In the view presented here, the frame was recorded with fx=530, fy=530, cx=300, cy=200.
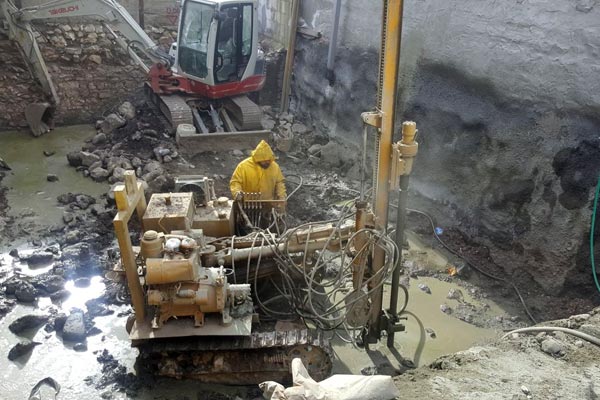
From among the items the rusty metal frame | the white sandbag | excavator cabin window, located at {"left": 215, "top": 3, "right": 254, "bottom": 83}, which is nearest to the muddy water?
excavator cabin window, located at {"left": 215, "top": 3, "right": 254, "bottom": 83}

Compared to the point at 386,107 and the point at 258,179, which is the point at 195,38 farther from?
the point at 386,107

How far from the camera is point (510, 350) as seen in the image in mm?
4285

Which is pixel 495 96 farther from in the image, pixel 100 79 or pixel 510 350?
pixel 100 79

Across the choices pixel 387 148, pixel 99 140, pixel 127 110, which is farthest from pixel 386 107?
pixel 127 110

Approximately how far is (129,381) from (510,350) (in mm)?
3416

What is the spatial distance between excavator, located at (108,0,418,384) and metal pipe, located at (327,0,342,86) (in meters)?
5.52

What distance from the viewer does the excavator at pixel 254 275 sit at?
15.0 ft

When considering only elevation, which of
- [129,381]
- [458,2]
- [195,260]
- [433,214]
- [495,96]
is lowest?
[129,381]

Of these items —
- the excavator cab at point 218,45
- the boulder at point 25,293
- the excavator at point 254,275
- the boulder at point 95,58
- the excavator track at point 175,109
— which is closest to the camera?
the excavator at point 254,275

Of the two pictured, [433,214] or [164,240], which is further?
[433,214]

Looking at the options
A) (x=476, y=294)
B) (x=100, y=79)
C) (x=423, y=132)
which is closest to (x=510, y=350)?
(x=476, y=294)

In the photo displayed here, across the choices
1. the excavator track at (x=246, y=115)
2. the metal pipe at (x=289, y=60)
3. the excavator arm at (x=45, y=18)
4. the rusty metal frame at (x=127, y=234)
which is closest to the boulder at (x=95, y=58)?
the excavator arm at (x=45, y=18)

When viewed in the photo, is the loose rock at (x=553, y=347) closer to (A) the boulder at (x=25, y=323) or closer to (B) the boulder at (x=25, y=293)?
(A) the boulder at (x=25, y=323)

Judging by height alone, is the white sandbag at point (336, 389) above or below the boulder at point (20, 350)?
above
